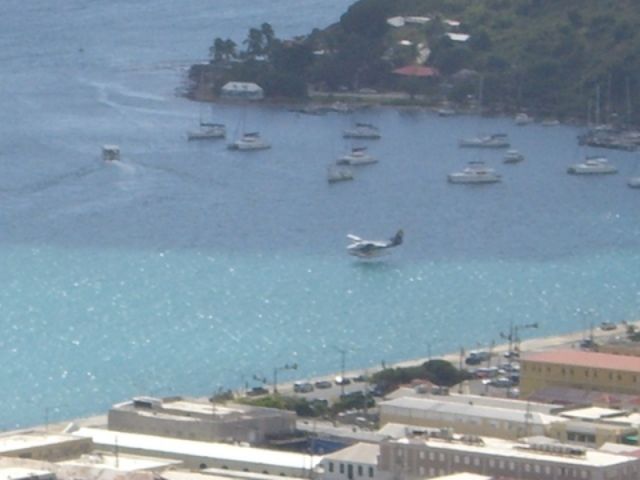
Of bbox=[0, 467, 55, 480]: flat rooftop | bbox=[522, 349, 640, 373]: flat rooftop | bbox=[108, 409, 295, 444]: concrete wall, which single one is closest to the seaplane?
bbox=[522, 349, 640, 373]: flat rooftop

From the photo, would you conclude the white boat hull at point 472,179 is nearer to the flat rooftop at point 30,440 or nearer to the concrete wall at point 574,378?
the concrete wall at point 574,378

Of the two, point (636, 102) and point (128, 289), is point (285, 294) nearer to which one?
point (128, 289)

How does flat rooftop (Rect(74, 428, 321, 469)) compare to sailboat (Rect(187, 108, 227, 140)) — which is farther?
sailboat (Rect(187, 108, 227, 140))

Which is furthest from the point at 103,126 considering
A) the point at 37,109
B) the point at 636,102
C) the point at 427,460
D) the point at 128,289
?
the point at 427,460

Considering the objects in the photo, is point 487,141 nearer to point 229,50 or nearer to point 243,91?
point 243,91

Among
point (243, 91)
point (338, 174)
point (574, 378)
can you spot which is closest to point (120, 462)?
point (574, 378)

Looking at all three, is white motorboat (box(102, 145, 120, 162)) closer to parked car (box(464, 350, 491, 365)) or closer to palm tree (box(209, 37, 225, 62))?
palm tree (box(209, 37, 225, 62))
